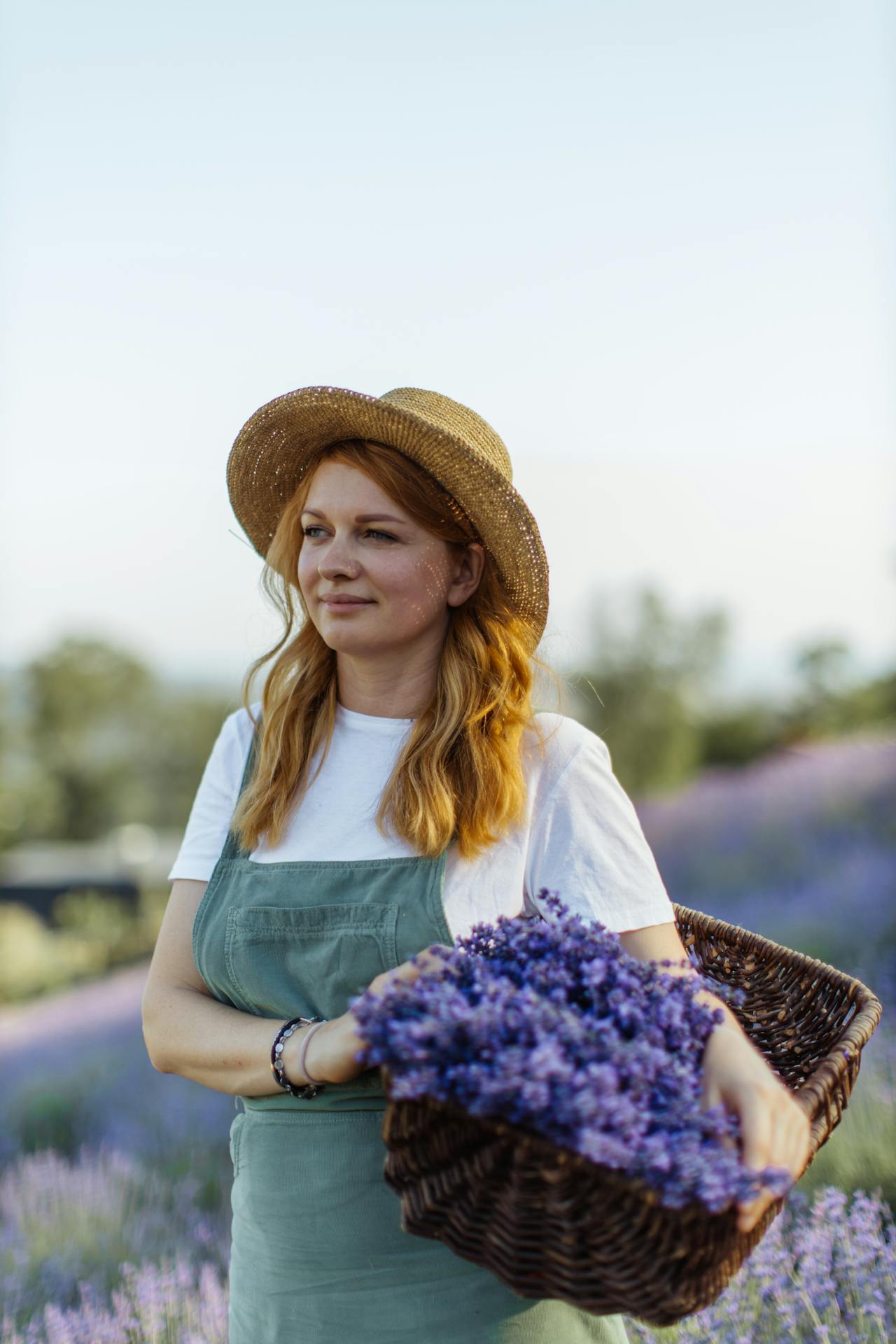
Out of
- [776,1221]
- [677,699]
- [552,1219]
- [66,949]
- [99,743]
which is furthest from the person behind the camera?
[99,743]

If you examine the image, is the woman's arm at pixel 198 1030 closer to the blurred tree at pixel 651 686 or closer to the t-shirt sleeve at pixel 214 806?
the t-shirt sleeve at pixel 214 806

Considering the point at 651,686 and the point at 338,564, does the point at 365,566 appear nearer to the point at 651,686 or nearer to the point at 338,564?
the point at 338,564

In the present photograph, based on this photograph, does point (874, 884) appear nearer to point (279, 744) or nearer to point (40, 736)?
point (279, 744)

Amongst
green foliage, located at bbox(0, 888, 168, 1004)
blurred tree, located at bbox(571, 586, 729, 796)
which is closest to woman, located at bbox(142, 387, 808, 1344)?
green foliage, located at bbox(0, 888, 168, 1004)

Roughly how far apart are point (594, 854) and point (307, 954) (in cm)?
51

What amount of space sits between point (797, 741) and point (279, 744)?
6913 mm

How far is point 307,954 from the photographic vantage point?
185 cm

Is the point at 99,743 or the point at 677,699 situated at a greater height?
the point at 677,699

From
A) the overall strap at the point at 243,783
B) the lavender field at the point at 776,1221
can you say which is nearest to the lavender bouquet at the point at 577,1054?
the overall strap at the point at 243,783

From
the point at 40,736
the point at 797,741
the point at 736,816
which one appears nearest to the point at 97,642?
the point at 40,736

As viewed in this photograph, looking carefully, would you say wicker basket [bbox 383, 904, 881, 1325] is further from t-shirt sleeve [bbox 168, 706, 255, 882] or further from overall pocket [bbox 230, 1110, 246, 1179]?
t-shirt sleeve [bbox 168, 706, 255, 882]

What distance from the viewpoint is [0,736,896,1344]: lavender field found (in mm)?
2371

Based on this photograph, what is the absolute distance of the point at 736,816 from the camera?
4578 mm

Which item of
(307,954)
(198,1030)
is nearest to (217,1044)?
(198,1030)
